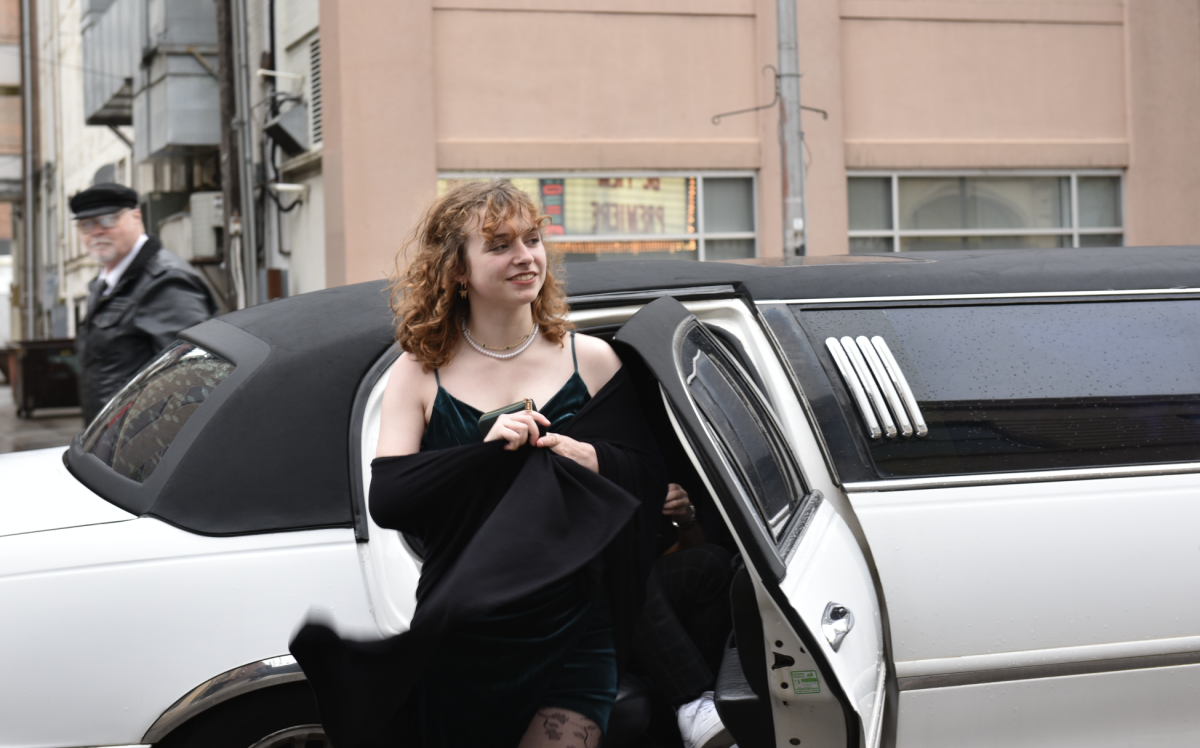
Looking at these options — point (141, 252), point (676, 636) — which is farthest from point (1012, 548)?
point (141, 252)

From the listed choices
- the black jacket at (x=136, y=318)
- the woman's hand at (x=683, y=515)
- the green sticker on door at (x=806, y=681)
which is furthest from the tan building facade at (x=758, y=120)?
the green sticker on door at (x=806, y=681)

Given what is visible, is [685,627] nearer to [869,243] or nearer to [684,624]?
[684,624]

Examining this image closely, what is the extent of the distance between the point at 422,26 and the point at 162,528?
10.6m

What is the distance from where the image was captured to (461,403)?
7.15ft

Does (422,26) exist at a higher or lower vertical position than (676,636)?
higher

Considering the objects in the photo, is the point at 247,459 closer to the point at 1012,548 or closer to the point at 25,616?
the point at 25,616

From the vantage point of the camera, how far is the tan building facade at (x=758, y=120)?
12.3 meters

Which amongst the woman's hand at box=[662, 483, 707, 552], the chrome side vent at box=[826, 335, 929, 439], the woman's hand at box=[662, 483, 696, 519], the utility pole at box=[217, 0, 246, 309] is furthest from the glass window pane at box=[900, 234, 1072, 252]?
the chrome side vent at box=[826, 335, 929, 439]

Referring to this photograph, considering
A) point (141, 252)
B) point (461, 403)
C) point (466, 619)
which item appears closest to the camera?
point (466, 619)

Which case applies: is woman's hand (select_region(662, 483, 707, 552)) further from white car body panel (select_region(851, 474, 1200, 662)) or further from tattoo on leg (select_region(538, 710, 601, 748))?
tattoo on leg (select_region(538, 710, 601, 748))

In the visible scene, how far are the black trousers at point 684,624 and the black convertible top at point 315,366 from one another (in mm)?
814

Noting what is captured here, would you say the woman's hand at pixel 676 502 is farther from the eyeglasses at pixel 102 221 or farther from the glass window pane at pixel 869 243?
the glass window pane at pixel 869 243

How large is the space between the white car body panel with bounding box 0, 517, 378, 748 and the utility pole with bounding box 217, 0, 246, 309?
12.8m

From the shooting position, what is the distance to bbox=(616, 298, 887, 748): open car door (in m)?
2.06
